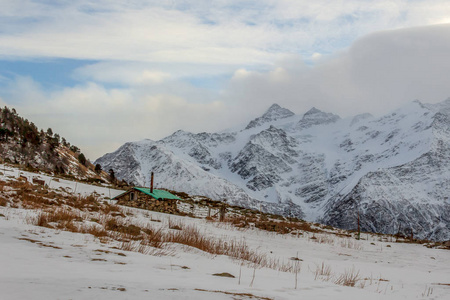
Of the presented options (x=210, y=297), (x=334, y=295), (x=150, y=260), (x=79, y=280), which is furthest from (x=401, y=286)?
(x=79, y=280)

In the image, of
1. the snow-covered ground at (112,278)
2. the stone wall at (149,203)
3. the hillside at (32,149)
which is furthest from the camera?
the hillside at (32,149)

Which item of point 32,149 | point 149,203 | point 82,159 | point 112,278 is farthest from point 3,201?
point 82,159

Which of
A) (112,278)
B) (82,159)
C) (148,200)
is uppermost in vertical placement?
(82,159)

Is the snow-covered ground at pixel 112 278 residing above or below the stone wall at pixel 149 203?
above

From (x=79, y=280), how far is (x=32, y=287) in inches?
24.2

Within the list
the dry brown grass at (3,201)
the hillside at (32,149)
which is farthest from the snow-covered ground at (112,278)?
the hillside at (32,149)

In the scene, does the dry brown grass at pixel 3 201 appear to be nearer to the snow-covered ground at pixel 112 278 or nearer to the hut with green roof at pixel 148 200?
the snow-covered ground at pixel 112 278

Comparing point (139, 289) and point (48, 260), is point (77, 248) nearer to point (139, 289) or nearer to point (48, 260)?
point (48, 260)

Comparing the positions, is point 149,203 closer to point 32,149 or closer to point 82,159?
point 32,149

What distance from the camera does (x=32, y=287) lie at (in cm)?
311

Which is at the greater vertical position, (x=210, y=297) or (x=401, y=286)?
(x=210, y=297)

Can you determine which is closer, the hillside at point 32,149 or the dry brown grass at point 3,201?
the dry brown grass at point 3,201

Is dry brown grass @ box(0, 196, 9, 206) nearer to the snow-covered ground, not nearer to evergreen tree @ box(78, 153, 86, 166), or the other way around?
the snow-covered ground

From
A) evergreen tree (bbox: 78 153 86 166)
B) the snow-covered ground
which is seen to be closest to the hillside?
evergreen tree (bbox: 78 153 86 166)
